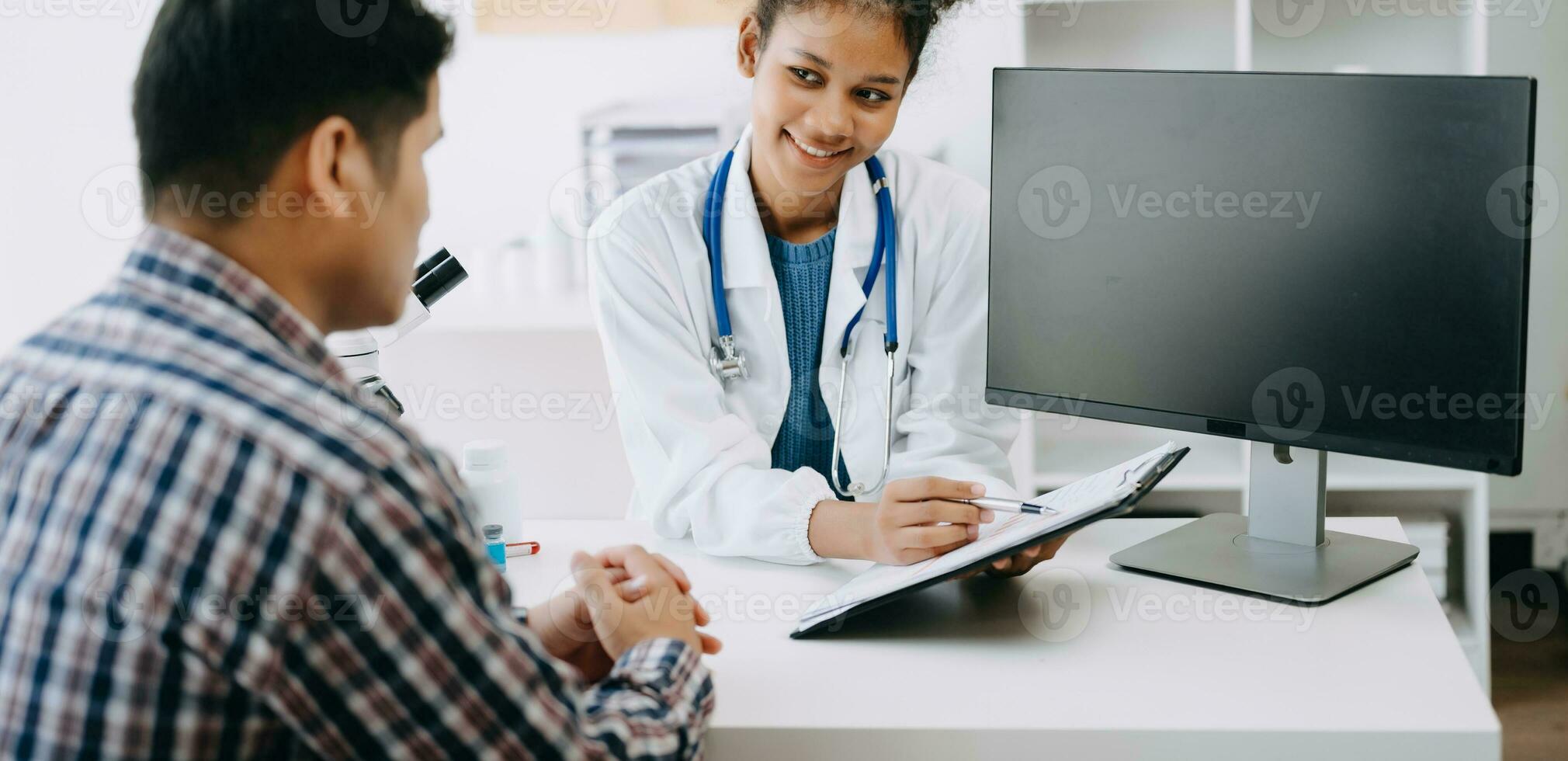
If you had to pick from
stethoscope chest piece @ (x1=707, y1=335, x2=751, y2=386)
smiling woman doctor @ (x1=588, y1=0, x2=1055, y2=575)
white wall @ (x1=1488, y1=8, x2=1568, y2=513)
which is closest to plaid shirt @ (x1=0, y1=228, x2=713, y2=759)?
smiling woman doctor @ (x1=588, y1=0, x2=1055, y2=575)

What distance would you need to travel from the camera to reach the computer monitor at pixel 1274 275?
1.04 m

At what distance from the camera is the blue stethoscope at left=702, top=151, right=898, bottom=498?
5.01 ft

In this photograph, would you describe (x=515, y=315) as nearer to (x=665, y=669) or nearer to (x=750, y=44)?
(x=750, y=44)

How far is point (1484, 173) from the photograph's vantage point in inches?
40.2

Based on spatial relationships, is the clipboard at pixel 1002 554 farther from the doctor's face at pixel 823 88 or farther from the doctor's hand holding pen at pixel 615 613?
the doctor's face at pixel 823 88

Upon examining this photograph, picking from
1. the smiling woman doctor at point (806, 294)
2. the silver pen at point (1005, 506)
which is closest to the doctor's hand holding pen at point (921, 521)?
the silver pen at point (1005, 506)

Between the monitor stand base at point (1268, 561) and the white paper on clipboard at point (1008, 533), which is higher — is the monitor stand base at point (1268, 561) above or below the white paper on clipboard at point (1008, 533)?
below

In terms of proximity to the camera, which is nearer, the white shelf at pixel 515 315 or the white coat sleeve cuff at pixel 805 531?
the white coat sleeve cuff at pixel 805 531

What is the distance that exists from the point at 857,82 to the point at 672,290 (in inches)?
12.4

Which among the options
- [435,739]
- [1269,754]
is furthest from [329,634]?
[1269,754]

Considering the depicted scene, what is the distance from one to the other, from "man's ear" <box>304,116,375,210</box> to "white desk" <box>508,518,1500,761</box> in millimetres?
439

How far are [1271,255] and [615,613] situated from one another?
2.10ft

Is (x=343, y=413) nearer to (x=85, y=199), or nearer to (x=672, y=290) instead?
(x=672, y=290)

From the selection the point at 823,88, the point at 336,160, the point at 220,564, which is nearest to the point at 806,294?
the point at 823,88
